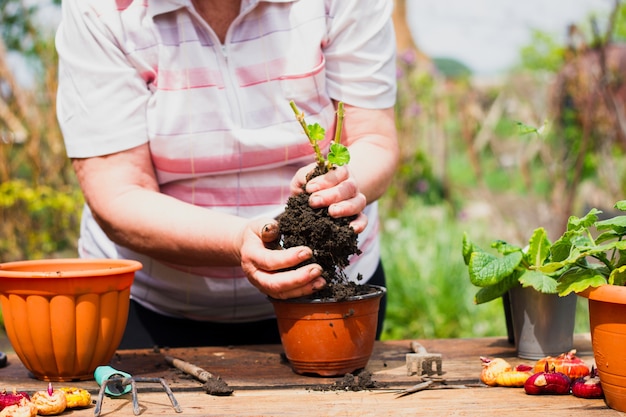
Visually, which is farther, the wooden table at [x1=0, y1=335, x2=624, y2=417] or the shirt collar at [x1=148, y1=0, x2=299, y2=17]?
the shirt collar at [x1=148, y1=0, x2=299, y2=17]

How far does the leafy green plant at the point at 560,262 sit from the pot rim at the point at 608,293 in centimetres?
1

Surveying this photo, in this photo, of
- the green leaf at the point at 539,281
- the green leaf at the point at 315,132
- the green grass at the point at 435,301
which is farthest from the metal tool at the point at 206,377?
the green grass at the point at 435,301

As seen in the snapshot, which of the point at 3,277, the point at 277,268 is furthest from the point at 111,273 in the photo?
the point at 277,268

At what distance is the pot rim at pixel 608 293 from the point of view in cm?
133

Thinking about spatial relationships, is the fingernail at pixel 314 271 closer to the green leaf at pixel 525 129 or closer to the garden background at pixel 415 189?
the green leaf at pixel 525 129

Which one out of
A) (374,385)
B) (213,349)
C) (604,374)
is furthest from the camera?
(213,349)

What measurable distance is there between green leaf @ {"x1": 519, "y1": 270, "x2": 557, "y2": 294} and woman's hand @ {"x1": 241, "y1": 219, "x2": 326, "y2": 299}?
40 cm

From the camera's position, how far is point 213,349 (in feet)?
6.39

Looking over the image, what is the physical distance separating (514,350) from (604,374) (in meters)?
0.48

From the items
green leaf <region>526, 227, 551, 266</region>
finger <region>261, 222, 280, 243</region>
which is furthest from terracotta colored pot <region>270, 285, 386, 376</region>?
green leaf <region>526, 227, 551, 266</region>

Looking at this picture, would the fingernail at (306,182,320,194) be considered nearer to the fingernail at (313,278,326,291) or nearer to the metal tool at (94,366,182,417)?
the fingernail at (313,278,326,291)

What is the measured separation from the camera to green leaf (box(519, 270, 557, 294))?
1.60 m

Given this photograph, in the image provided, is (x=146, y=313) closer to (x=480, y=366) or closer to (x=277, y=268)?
(x=277, y=268)

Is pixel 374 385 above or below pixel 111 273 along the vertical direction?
below
